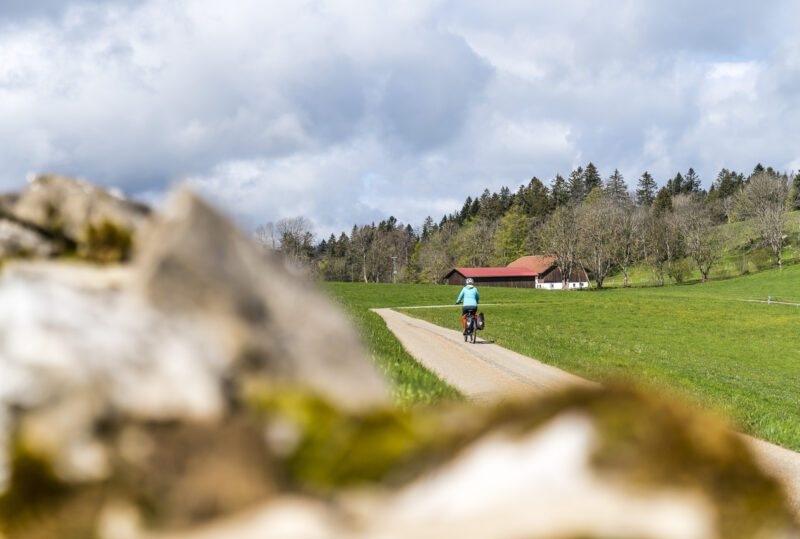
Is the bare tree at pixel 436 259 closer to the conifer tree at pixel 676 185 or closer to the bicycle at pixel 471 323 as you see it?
the conifer tree at pixel 676 185

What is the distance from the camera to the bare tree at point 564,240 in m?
80.9

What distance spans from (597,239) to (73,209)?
81744 mm

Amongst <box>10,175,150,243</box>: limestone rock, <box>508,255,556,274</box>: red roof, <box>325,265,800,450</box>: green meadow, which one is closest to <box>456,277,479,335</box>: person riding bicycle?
<box>325,265,800,450</box>: green meadow

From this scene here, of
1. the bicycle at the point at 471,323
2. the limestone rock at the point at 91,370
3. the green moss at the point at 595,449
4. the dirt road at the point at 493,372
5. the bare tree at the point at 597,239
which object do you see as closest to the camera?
the green moss at the point at 595,449

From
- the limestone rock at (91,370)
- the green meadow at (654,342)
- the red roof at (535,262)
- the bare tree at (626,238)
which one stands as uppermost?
the bare tree at (626,238)

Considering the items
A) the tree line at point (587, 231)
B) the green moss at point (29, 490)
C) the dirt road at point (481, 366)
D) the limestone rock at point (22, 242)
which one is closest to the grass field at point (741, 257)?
the tree line at point (587, 231)

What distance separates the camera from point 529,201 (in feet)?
402

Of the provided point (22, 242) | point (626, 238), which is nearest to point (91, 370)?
point (22, 242)

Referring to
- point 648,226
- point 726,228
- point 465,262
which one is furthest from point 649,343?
point 465,262

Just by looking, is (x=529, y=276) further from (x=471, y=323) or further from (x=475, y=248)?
(x=471, y=323)

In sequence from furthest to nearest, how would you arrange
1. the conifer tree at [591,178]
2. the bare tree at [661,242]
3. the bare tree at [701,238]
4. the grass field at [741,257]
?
the conifer tree at [591,178] < the bare tree at [661,242] < the grass field at [741,257] < the bare tree at [701,238]

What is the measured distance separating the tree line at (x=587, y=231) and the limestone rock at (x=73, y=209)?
34546mm

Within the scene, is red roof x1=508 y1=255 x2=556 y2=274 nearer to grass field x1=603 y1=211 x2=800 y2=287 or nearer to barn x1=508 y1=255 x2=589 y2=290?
barn x1=508 y1=255 x2=589 y2=290

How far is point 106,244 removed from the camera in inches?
82.7
